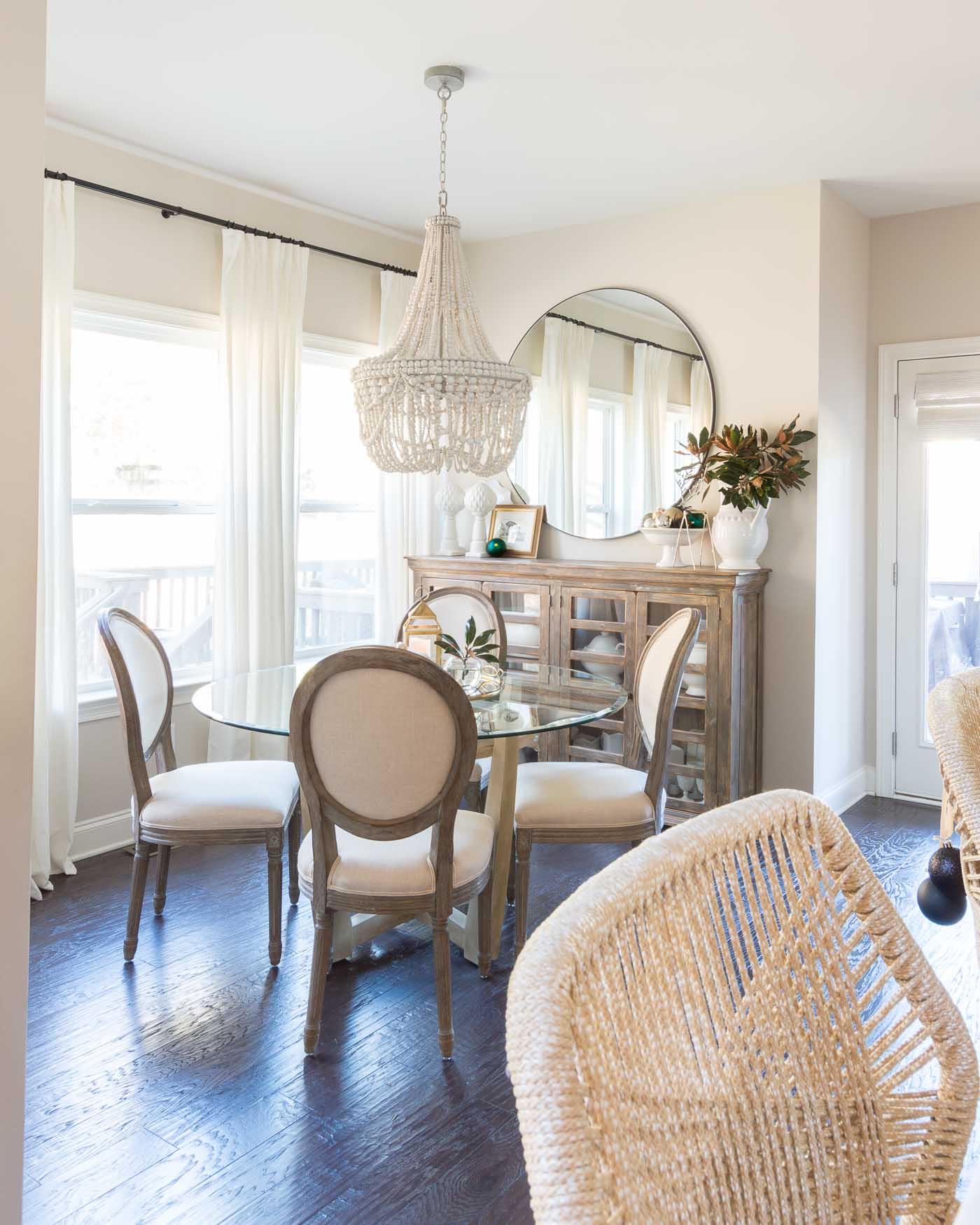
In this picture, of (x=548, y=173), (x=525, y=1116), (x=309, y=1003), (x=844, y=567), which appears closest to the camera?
(x=525, y=1116)

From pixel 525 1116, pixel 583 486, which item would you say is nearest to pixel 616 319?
pixel 583 486

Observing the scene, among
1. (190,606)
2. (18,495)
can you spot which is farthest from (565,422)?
(18,495)

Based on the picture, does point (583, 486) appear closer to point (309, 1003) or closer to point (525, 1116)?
point (309, 1003)

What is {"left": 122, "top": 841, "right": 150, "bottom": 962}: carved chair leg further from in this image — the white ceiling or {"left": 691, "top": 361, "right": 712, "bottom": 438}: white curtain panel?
{"left": 691, "top": 361, "right": 712, "bottom": 438}: white curtain panel

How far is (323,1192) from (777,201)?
13.1ft

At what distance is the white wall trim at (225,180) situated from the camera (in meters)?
3.60

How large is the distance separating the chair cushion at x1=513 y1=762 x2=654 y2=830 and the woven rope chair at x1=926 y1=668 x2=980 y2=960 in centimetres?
173

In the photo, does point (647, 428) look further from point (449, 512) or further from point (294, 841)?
point (294, 841)

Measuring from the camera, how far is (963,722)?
4.06 ft

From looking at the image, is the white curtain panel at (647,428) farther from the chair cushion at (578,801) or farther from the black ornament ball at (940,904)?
the black ornament ball at (940,904)

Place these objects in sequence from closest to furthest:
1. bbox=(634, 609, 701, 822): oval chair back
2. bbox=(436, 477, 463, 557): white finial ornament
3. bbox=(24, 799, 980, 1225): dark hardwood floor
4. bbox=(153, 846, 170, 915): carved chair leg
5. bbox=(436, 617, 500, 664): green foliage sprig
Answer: bbox=(24, 799, 980, 1225): dark hardwood floor < bbox=(634, 609, 701, 822): oval chair back < bbox=(436, 617, 500, 664): green foliage sprig < bbox=(153, 846, 170, 915): carved chair leg < bbox=(436, 477, 463, 557): white finial ornament

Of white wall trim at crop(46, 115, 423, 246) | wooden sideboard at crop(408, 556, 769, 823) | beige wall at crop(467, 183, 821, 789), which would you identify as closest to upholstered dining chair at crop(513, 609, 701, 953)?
wooden sideboard at crop(408, 556, 769, 823)

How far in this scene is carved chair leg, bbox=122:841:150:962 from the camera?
2.87 meters

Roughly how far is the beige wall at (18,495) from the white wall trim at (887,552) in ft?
13.5
